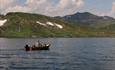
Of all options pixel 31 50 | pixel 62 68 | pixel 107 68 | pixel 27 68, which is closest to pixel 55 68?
pixel 62 68

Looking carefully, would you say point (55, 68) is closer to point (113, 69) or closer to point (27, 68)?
point (27, 68)

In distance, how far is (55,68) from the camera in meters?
90.9

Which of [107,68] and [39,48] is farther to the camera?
[39,48]

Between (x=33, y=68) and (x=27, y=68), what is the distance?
1685 millimetres

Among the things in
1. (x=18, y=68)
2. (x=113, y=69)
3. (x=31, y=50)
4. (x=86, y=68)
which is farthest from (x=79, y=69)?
(x=31, y=50)

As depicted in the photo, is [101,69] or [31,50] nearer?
[101,69]

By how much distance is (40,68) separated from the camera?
91.4 m

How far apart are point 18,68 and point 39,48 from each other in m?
77.5

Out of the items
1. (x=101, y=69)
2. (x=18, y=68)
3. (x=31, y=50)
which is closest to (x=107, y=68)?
(x=101, y=69)

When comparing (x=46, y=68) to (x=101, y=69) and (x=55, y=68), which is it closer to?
(x=55, y=68)

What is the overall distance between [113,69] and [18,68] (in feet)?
82.6

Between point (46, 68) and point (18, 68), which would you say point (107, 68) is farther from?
point (18, 68)

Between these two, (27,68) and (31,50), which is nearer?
(27,68)

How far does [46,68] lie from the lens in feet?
299
